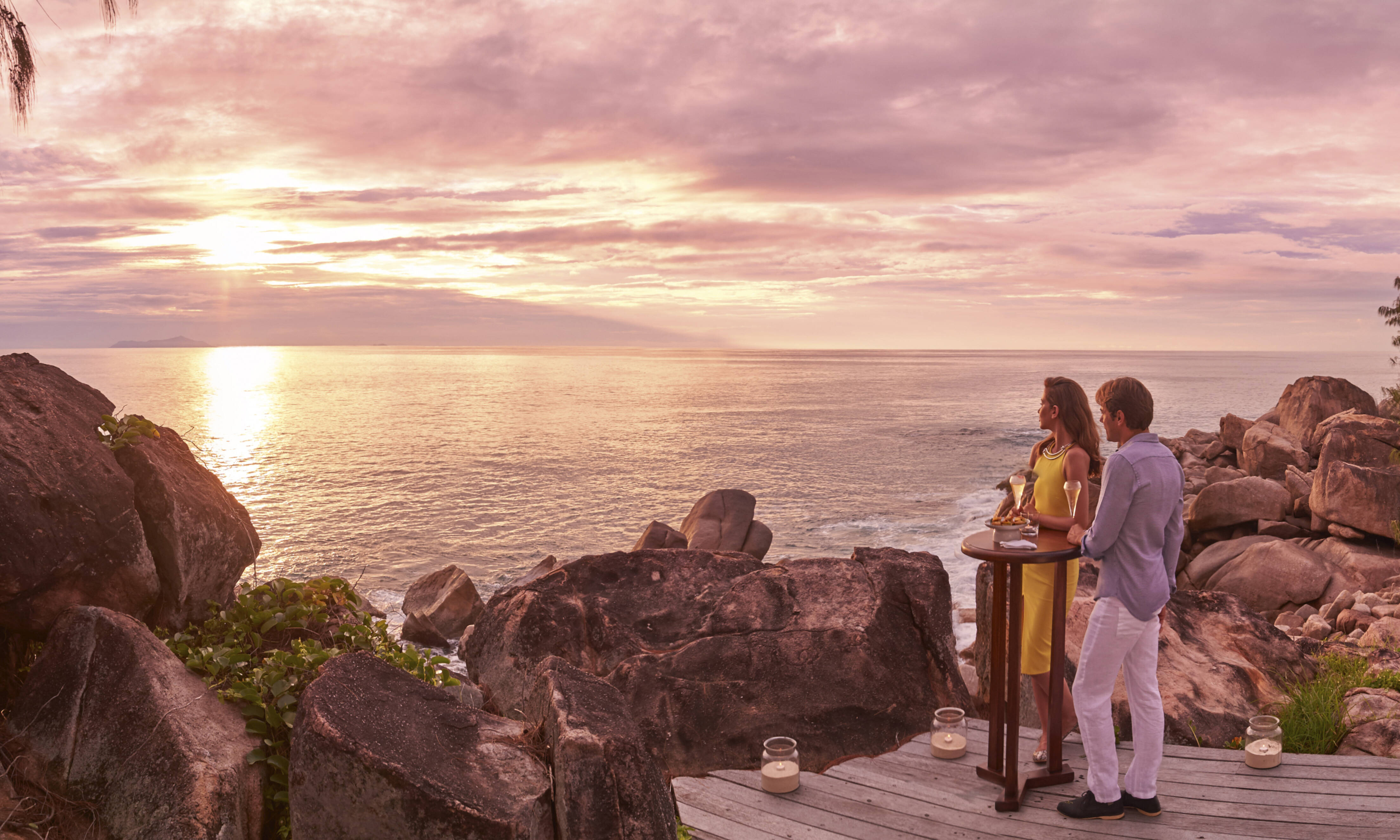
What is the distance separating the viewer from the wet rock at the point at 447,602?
60.5 feet

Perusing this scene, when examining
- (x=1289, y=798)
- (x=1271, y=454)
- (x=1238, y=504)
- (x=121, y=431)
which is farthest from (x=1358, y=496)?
(x=121, y=431)

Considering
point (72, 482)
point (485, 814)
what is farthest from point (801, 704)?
point (72, 482)

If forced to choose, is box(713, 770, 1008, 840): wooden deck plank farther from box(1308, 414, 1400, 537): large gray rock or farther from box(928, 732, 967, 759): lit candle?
box(1308, 414, 1400, 537): large gray rock

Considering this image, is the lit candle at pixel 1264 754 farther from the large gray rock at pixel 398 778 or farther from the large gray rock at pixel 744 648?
the large gray rock at pixel 398 778

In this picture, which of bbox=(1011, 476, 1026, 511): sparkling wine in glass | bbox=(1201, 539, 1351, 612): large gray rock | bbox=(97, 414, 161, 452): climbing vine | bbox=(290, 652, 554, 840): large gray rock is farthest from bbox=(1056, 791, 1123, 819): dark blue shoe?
bbox=(1201, 539, 1351, 612): large gray rock

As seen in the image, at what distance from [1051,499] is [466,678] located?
687 centimetres

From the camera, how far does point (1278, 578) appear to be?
17766 millimetres

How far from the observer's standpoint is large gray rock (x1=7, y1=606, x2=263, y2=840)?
4441mm

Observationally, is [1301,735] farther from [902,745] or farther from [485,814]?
[485,814]

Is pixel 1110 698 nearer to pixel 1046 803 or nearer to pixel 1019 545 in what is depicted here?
pixel 1046 803

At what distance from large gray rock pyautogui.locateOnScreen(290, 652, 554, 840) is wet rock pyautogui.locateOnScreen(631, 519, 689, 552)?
1664 centimetres

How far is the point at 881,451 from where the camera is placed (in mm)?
51375

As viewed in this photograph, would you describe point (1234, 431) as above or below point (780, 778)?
below

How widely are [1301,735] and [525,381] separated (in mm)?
137998
